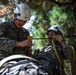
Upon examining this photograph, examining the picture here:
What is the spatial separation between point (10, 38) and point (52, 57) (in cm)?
56

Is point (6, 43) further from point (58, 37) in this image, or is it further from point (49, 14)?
point (49, 14)

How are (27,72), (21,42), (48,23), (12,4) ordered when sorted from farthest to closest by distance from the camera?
(48,23)
(12,4)
(21,42)
(27,72)

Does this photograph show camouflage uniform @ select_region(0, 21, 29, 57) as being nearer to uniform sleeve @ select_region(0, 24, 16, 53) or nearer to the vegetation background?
uniform sleeve @ select_region(0, 24, 16, 53)

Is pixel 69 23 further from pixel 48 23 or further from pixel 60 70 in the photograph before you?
pixel 60 70

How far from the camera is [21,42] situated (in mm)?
3463

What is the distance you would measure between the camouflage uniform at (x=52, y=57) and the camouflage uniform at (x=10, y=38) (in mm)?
241

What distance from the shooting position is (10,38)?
3.67m

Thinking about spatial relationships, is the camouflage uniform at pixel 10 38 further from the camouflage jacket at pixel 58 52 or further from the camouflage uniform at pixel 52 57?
the camouflage jacket at pixel 58 52

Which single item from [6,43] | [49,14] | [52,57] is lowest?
[52,57]

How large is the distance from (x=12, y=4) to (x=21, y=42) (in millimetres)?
2542

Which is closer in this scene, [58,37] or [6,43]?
[6,43]

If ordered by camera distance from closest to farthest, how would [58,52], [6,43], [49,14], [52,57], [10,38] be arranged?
[6,43] < [10,38] < [52,57] < [58,52] < [49,14]

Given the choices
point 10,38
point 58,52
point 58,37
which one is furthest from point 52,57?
point 10,38

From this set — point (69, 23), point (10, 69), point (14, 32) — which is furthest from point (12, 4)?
point (10, 69)
